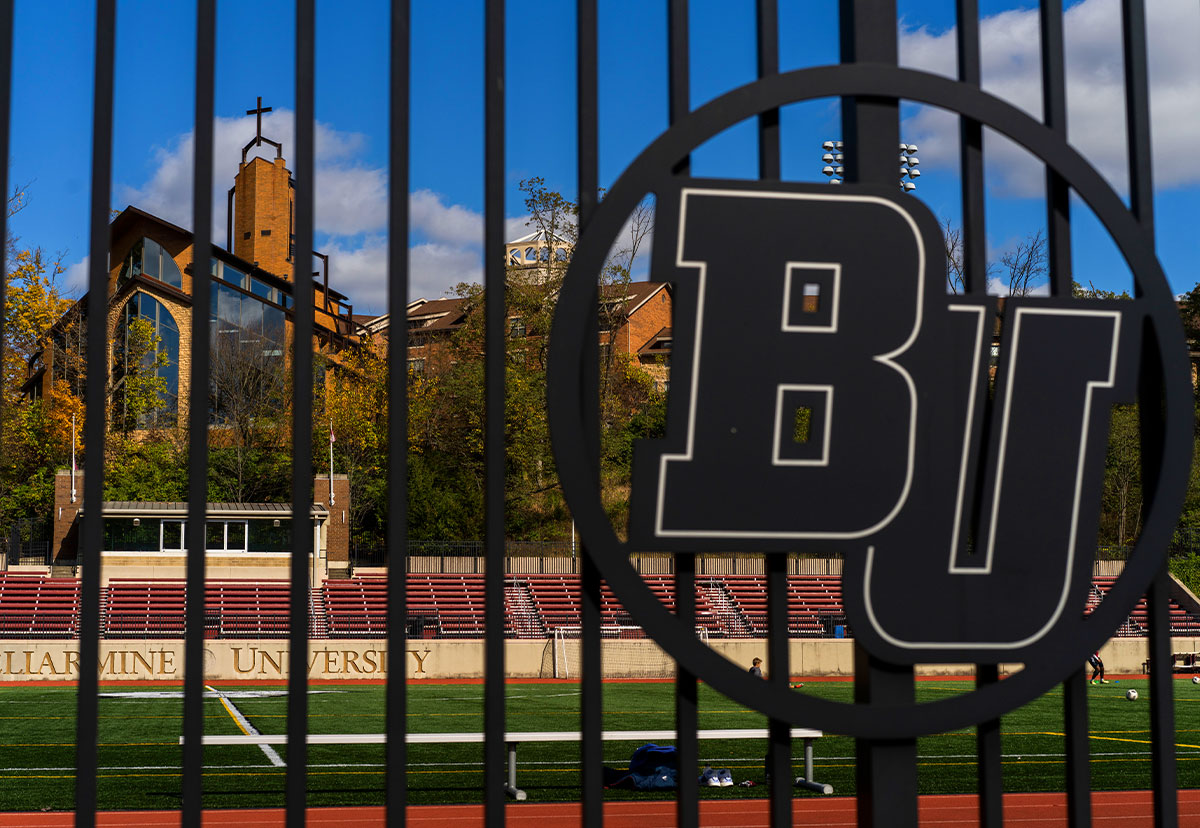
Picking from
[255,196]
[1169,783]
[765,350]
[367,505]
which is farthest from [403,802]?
[255,196]

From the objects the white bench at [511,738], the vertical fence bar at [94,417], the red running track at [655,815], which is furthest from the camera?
the red running track at [655,815]

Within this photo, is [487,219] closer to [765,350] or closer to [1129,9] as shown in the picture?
[765,350]

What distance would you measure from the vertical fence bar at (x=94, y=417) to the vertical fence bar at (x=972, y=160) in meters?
2.69

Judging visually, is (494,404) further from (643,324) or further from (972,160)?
(643,324)

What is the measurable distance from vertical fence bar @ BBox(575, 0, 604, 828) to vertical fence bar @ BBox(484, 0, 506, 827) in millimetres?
245

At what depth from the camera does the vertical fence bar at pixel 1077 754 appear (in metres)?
3.84

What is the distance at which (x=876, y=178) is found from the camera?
394 centimetres

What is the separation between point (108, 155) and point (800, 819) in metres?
10.6

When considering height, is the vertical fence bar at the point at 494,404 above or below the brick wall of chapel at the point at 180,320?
below

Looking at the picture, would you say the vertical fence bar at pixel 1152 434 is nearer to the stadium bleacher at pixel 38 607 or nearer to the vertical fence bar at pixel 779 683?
the vertical fence bar at pixel 779 683

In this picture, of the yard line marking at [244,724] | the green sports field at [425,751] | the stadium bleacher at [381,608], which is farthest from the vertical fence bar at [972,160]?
the stadium bleacher at [381,608]

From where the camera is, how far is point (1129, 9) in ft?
14.0

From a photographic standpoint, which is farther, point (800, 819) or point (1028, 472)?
point (800, 819)

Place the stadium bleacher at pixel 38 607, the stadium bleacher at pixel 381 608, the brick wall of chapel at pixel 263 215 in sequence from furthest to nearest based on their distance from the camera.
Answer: the brick wall of chapel at pixel 263 215
the stadium bleacher at pixel 381 608
the stadium bleacher at pixel 38 607
